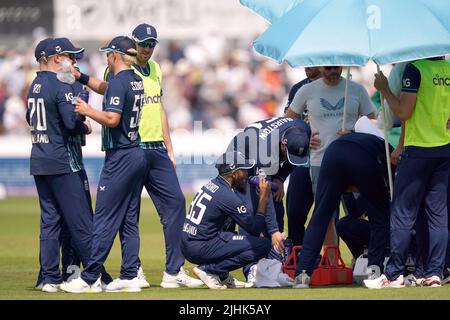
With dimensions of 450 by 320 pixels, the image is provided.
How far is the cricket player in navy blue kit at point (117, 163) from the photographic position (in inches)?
434

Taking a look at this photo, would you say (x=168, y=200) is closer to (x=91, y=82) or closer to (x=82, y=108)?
(x=91, y=82)

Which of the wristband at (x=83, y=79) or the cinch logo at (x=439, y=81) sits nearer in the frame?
the cinch logo at (x=439, y=81)

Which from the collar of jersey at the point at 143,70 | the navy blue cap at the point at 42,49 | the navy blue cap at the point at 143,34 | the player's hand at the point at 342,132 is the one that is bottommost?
the player's hand at the point at 342,132

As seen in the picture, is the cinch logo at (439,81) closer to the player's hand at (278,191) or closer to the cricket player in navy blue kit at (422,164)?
the cricket player in navy blue kit at (422,164)

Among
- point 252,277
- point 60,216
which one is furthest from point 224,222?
point 60,216

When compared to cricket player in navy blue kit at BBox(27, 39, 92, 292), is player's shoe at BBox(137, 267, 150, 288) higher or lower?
lower

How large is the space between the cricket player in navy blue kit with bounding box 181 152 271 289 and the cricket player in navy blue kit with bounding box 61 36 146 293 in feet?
2.14

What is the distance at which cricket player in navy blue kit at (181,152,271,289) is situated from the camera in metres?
11.2

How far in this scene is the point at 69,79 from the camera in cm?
1128

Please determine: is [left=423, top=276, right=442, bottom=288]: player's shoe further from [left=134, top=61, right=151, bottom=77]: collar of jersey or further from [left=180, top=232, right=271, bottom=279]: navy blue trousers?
[left=134, top=61, right=151, bottom=77]: collar of jersey

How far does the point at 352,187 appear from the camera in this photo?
445 inches

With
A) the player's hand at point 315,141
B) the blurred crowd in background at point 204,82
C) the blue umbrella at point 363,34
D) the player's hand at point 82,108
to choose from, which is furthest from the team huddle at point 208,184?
the blurred crowd in background at point 204,82

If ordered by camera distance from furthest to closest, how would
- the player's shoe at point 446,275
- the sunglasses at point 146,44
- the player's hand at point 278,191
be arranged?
the player's hand at point 278,191 < the sunglasses at point 146,44 < the player's shoe at point 446,275

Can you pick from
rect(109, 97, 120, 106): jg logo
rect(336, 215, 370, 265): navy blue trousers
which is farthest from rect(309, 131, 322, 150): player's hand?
rect(109, 97, 120, 106): jg logo
